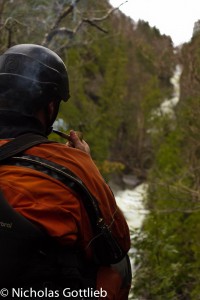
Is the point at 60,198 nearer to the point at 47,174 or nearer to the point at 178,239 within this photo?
the point at 47,174

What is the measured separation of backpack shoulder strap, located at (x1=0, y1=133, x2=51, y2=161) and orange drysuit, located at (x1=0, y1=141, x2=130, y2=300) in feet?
0.07

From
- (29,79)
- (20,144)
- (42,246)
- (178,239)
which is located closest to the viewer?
(42,246)

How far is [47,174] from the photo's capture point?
1.59 meters

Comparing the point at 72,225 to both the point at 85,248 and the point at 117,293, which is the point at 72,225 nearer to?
the point at 85,248

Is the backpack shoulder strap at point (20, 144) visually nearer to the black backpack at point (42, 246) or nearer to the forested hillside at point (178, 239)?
the black backpack at point (42, 246)

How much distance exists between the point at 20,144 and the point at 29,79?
0.30 m

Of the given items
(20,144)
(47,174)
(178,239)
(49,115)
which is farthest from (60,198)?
(178,239)

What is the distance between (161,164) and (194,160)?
319 inches

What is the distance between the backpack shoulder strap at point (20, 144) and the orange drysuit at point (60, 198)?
0.02 metres

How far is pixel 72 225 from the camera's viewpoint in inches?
61.9

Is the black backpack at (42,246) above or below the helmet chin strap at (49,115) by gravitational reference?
below

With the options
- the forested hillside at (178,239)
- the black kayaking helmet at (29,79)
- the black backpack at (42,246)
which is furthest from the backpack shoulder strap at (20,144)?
the forested hillside at (178,239)

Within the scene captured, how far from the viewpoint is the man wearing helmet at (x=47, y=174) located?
1536mm

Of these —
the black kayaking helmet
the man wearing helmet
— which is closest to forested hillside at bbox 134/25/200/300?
the man wearing helmet
